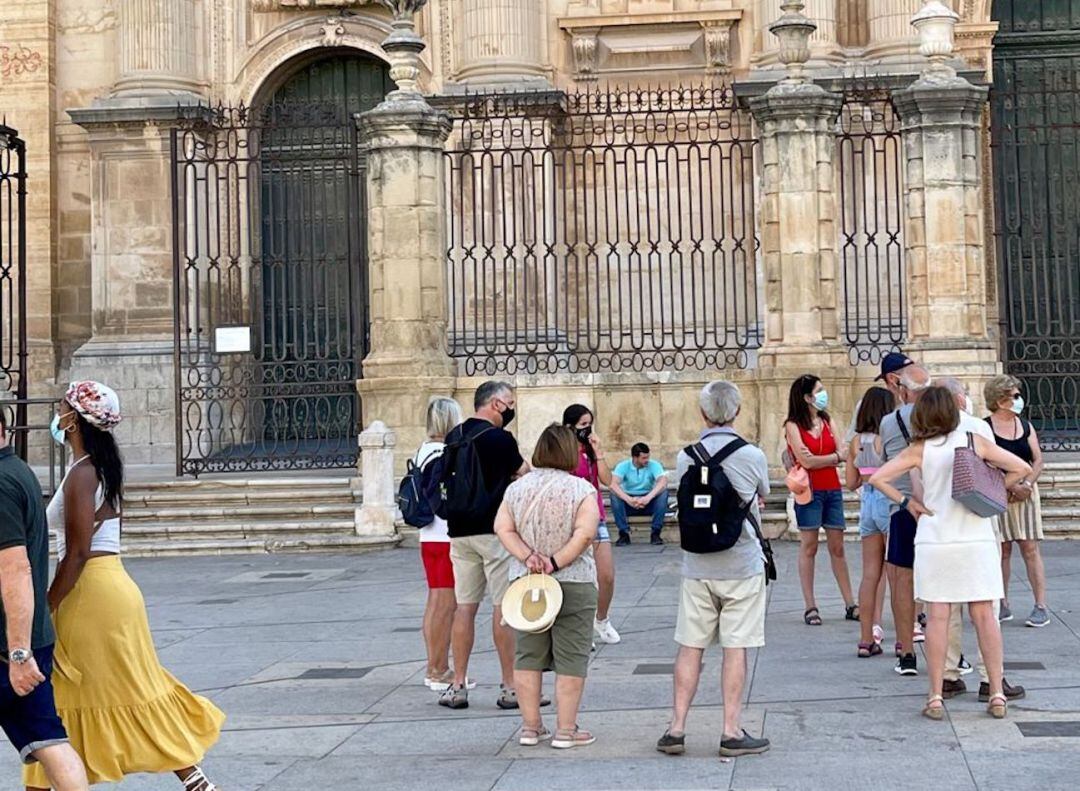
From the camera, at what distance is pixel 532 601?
7.74 meters

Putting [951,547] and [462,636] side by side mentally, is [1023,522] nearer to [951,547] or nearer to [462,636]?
[951,547]

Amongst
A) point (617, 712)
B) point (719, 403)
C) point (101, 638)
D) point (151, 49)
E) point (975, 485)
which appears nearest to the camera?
point (101, 638)

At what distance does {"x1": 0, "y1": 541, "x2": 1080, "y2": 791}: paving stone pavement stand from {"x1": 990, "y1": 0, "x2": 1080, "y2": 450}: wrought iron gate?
262 inches

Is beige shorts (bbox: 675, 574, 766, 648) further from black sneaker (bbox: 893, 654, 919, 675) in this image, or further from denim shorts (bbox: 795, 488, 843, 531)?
denim shorts (bbox: 795, 488, 843, 531)

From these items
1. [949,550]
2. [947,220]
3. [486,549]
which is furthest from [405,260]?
[949,550]

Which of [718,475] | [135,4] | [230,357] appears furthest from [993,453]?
[135,4]

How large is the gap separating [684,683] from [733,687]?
0.71 feet

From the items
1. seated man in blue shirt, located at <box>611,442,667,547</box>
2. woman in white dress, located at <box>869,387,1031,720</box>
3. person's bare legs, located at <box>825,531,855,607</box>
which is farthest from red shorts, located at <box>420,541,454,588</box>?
seated man in blue shirt, located at <box>611,442,667,547</box>

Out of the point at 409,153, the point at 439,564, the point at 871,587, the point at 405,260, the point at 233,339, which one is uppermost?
the point at 409,153

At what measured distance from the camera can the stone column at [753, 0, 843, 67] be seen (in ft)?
71.7

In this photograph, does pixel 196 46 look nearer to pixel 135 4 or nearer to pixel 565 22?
pixel 135 4

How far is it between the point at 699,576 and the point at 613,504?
9089 mm

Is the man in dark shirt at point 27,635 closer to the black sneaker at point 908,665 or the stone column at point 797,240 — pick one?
the black sneaker at point 908,665

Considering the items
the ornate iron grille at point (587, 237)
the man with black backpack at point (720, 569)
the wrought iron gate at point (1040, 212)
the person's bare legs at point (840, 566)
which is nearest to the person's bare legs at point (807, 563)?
the person's bare legs at point (840, 566)
